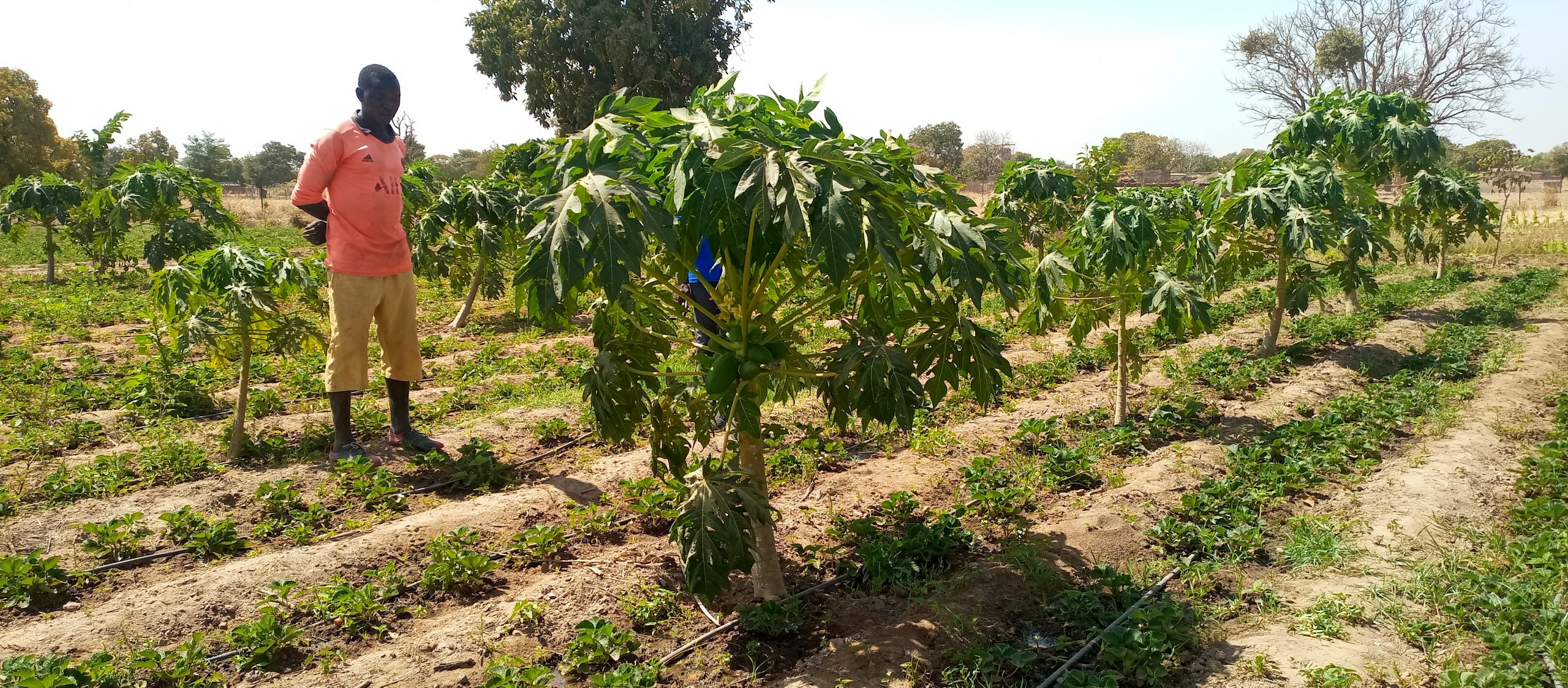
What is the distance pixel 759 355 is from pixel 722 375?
0.46ft

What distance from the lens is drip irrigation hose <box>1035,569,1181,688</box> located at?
2.84m

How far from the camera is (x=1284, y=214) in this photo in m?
6.66

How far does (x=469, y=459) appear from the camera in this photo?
192 inches

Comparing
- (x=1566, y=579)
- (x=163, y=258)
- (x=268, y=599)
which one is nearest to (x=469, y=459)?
(x=268, y=599)

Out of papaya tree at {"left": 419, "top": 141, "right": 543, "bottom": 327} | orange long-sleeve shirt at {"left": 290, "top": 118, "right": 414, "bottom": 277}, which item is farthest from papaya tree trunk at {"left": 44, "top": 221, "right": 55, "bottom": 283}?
orange long-sleeve shirt at {"left": 290, "top": 118, "right": 414, "bottom": 277}

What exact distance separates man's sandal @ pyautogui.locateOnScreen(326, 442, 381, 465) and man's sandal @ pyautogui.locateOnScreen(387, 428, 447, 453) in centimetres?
18

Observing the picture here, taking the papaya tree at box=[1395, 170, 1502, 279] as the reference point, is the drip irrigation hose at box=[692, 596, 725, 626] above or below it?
below

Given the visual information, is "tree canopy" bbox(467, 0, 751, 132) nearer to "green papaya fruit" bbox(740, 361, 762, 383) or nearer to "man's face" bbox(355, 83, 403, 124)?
"man's face" bbox(355, 83, 403, 124)

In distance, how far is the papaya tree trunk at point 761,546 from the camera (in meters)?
3.27

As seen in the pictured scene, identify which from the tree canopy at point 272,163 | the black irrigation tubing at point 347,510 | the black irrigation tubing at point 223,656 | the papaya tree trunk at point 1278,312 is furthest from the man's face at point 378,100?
the tree canopy at point 272,163

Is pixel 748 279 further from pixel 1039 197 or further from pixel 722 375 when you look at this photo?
pixel 1039 197

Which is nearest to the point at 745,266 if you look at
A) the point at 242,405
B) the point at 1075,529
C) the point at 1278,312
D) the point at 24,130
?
the point at 1075,529

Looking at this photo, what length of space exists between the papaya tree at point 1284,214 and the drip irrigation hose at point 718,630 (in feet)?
16.2

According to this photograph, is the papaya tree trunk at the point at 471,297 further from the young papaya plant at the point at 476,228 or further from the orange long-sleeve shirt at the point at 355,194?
the orange long-sleeve shirt at the point at 355,194
